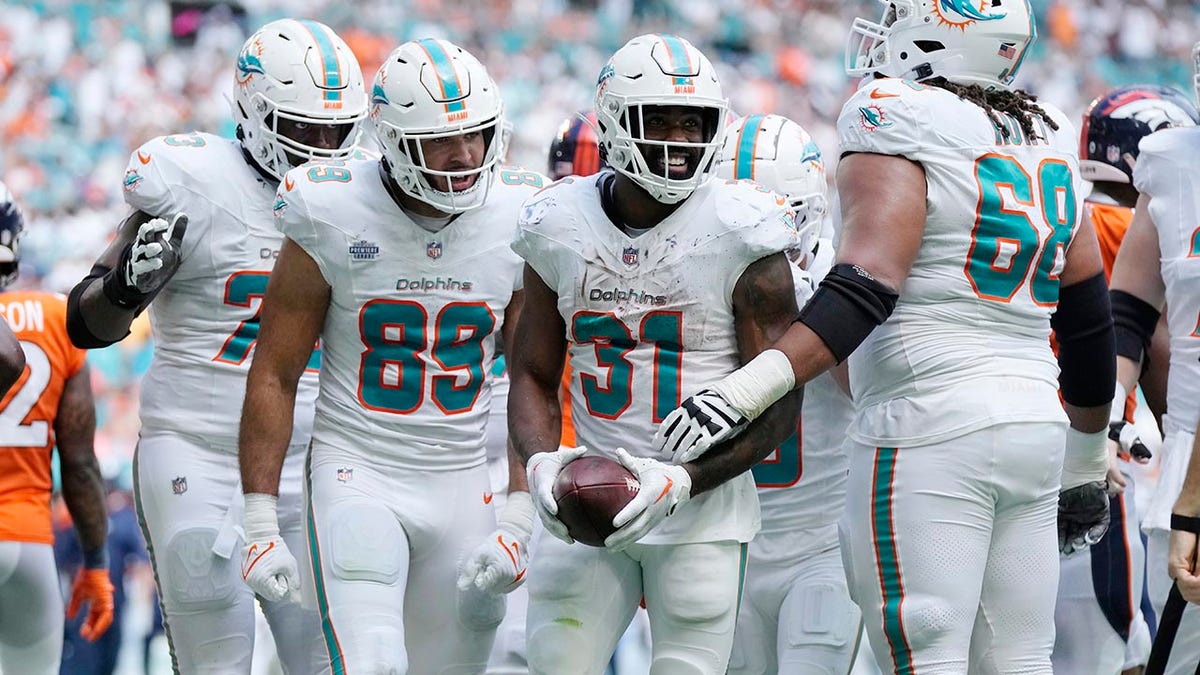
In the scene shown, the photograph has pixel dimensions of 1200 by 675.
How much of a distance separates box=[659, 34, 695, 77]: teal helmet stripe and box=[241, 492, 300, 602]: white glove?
1.43m

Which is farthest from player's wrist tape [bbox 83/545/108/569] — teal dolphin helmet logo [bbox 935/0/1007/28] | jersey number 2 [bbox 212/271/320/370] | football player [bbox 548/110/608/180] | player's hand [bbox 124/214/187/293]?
teal dolphin helmet logo [bbox 935/0/1007/28]

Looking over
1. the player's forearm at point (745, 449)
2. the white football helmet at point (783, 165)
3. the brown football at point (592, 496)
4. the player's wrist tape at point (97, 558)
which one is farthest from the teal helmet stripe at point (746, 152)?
the player's wrist tape at point (97, 558)

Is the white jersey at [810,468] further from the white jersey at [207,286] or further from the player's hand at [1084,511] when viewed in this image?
the white jersey at [207,286]

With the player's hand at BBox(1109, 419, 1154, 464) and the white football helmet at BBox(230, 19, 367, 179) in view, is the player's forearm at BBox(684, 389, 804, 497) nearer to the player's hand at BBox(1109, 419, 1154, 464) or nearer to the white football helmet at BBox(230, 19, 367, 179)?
the player's hand at BBox(1109, 419, 1154, 464)

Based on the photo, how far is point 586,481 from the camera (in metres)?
3.38

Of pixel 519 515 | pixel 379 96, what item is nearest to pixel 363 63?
pixel 379 96

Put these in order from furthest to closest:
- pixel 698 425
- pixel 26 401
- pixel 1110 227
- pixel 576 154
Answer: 1. pixel 576 154
2. pixel 26 401
3. pixel 1110 227
4. pixel 698 425

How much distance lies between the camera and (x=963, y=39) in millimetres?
3752

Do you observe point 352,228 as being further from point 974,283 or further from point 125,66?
point 125,66

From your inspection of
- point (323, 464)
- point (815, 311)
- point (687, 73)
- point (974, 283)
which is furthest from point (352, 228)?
point (974, 283)

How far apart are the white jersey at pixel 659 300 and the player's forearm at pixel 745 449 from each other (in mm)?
132

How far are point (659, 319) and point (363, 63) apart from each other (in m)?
12.5

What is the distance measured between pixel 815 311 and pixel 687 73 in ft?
2.15

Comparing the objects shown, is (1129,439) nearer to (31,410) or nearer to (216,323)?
(216,323)
